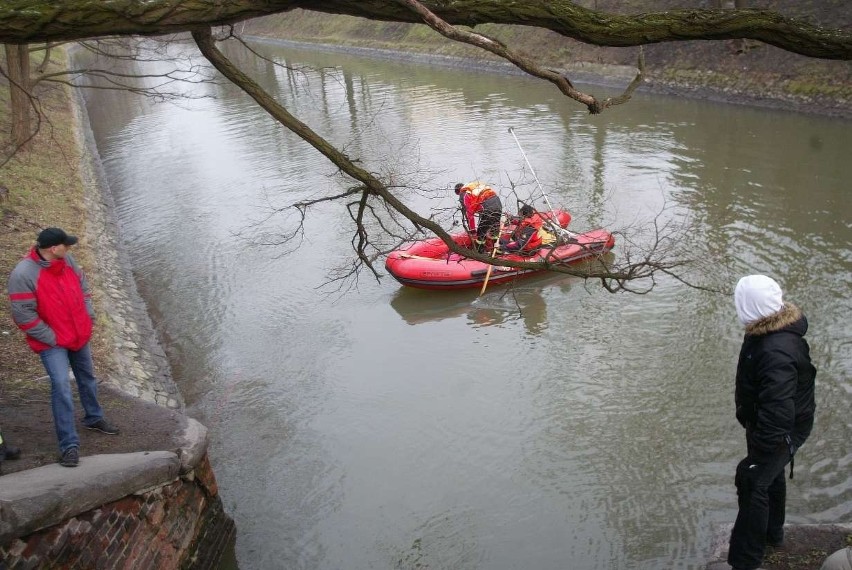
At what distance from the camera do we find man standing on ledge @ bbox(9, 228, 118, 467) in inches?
187

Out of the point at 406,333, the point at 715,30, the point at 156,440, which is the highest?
the point at 715,30

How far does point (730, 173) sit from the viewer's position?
1412 centimetres

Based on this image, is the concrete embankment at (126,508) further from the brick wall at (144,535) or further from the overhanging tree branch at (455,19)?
the overhanging tree branch at (455,19)

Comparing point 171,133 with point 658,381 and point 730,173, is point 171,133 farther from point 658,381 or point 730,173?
point 658,381

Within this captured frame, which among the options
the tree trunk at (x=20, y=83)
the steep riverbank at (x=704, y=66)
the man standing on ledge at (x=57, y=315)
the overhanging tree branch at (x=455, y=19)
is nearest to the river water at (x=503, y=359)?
the steep riverbank at (x=704, y=66)

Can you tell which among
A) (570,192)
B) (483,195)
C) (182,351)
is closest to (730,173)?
(570,192)

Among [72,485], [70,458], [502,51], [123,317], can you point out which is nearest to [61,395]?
[70,458]

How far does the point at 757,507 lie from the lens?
158 inches

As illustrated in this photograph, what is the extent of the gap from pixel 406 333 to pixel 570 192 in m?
5.29

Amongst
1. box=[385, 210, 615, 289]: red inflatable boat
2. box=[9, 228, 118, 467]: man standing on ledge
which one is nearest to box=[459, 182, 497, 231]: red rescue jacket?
box=[385, 210, 615, 289]: red inflatable boat

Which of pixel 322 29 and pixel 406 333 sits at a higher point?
pixel 322 29

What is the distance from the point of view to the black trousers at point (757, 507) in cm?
394

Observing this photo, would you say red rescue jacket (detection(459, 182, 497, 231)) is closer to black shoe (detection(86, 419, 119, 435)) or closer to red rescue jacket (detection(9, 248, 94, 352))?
black shoe (detection(86, 419, 119, 435))

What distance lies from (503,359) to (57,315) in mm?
5229
